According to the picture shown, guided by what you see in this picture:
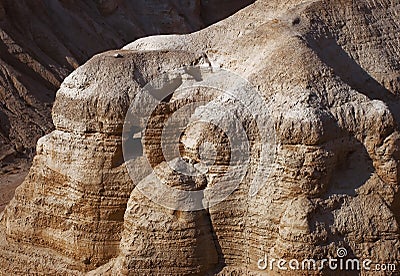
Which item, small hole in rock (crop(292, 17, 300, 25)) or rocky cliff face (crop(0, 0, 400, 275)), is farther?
small hole in rock (crop(292, 17, 300, 25))

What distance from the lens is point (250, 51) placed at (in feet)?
40.8

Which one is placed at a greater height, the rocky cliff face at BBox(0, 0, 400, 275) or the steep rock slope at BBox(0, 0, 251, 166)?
the steep rock slope at BBox(0, 0, 251, 166)

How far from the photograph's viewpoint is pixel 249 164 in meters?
11.4

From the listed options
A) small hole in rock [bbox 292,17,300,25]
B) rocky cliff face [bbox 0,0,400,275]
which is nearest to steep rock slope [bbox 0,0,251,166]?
rocky cliff face [bbox 0,0,400,275]

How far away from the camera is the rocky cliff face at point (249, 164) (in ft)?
36.6

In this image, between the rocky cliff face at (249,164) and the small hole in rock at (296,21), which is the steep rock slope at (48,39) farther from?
the small hole in rock at (296,21)

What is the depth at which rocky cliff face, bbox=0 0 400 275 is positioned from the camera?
11.1m

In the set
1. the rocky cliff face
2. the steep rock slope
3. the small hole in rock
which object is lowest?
the rocky cliff face

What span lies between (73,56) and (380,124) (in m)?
23.7

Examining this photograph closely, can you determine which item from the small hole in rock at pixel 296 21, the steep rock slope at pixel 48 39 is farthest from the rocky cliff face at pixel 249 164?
the steep rock slope at pixel 48 39

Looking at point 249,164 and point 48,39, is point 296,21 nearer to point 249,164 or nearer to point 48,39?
point 249,164

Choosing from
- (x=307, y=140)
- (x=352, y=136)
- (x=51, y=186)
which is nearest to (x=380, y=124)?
(x=352, y=136)

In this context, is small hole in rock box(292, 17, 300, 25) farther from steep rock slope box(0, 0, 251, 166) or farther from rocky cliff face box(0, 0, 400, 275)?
steep rock slope box(0, 0, 251, 166)

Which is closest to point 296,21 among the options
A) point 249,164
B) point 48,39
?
point 249,164
